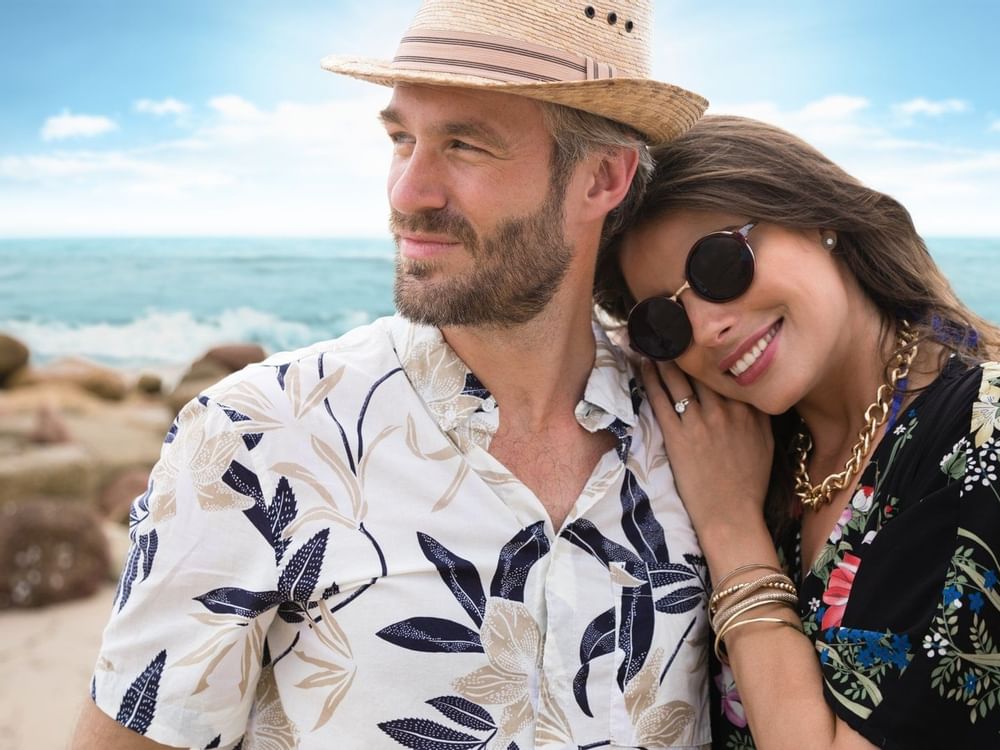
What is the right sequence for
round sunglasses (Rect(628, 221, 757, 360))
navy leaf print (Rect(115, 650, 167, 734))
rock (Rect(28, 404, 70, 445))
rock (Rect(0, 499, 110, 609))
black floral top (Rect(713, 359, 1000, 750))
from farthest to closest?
rock (Rect(28, 404, 70, 445))
rock (Rect(0, 499, 110, 609))
round sunglasses (Rect(628, 221, 757, 360))
navy leaf print (Rect(115, 650, 167, 734))
black floral top (Rect(713, 359, 1000, 750))

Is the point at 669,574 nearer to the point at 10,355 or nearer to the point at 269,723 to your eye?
the point at 269,723

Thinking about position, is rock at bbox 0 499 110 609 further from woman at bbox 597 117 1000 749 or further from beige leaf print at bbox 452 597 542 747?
beige leaf print at bbox 452 597 542 747

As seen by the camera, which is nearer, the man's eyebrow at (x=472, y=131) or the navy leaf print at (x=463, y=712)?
the navy leaf print at (x=463, y=712)

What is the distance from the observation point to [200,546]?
5.85 ft

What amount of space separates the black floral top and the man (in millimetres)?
329

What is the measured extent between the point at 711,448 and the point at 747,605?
14.6 inches

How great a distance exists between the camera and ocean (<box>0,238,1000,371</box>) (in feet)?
55.3

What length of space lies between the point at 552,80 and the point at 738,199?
47 centimetres

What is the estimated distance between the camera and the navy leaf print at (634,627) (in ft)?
6.43

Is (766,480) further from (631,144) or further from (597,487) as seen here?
(631,144)

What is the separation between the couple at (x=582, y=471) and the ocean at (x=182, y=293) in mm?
13314

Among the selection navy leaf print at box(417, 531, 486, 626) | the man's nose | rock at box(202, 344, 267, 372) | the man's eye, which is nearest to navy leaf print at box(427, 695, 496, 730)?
navy leaf print at box(417, 531, 486, 626)

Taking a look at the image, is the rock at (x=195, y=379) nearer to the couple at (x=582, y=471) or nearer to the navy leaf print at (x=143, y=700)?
the couple at (x=582, y=471)

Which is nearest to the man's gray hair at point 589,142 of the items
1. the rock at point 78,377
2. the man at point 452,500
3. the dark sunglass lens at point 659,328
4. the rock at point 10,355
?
the man at point 452,500
